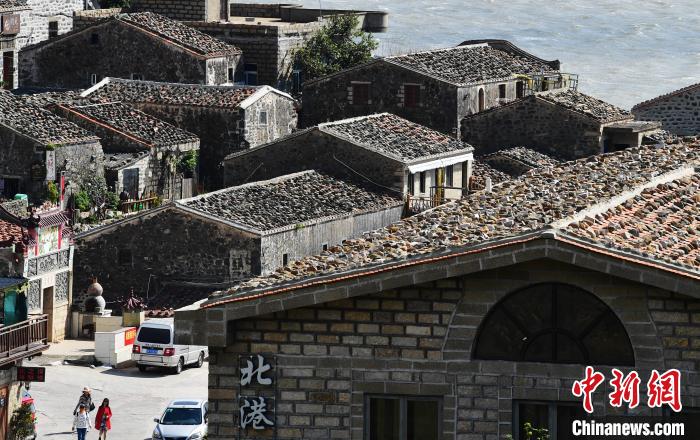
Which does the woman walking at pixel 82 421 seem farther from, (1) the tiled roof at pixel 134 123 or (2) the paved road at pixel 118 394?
(1) the tiled roof at pixel 134 123

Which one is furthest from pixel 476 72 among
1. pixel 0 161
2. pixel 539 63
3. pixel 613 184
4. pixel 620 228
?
pixel 620 228

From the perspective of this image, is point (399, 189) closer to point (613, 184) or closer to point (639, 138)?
point (639, 138)

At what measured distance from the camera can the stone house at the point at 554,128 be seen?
258ft

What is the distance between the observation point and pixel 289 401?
79.8 ft

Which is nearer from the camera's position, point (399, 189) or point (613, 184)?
point (613, 184)

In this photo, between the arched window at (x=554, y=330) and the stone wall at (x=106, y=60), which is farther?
the stone wall at (x=106, y=60)

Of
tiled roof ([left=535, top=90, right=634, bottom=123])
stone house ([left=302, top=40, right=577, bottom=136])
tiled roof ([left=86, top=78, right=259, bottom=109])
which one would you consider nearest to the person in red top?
tiled roof ([left=86, top=78, right=259, bottom=109])

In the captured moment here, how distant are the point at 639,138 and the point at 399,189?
14102mm

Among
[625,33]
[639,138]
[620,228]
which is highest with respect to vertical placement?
[620,228]

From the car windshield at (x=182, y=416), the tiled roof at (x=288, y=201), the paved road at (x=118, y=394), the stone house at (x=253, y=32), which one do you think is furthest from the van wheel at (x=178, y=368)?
the stone house at (x=253, y=32)

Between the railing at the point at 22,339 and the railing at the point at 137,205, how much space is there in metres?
23.6

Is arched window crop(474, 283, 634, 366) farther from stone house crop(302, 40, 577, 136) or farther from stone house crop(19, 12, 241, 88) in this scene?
stone house crop(19, 12, 241, 88)

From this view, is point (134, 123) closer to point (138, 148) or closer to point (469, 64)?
point (138, 148)

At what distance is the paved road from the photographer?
48.3 m
